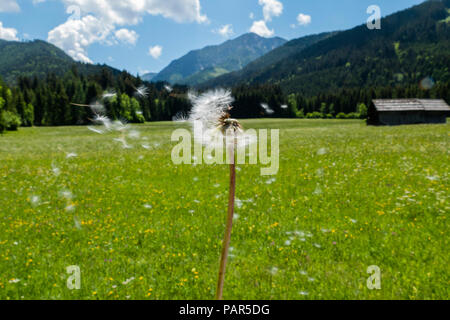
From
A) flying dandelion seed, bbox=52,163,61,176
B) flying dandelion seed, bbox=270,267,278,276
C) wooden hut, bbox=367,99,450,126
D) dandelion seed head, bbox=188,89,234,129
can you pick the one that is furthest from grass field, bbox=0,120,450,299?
wooden hut, bbox=367,99,450,126

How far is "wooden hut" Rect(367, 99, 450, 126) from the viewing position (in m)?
57.6

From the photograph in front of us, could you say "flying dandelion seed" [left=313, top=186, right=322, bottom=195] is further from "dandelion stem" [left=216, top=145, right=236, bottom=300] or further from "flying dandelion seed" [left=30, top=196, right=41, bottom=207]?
"flying dandelion seed" [left=30, top=196, right=41, bottom=207]

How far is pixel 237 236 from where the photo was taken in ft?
20.9

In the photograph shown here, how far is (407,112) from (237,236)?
65617 mm

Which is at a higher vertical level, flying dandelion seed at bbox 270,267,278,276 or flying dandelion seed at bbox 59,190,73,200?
flying dandelion seed at bbox 59,190,73,200

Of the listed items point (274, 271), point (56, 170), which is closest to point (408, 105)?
point (56, 170)

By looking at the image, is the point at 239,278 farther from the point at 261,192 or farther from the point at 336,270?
the point at 261,192

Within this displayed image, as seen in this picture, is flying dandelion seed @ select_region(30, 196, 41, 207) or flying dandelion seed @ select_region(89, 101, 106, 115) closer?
flying dandelion seed @ select_region(89, 101, 106, 115)

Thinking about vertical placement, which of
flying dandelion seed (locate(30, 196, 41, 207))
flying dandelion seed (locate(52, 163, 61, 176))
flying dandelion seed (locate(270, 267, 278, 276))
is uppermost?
flying dandelion seed (locate(52, 163, 61, 176))

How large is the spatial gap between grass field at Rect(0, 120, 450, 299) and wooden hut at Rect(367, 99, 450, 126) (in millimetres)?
52703

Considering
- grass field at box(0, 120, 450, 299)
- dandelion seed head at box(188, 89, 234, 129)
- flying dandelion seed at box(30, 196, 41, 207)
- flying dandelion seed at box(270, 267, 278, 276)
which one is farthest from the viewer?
flying dandelion seed at box(30, 196, 41, 207)

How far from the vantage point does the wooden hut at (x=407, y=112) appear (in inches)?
2266

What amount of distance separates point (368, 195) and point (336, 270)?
4.58 meters

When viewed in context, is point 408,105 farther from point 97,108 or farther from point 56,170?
point 97,108
